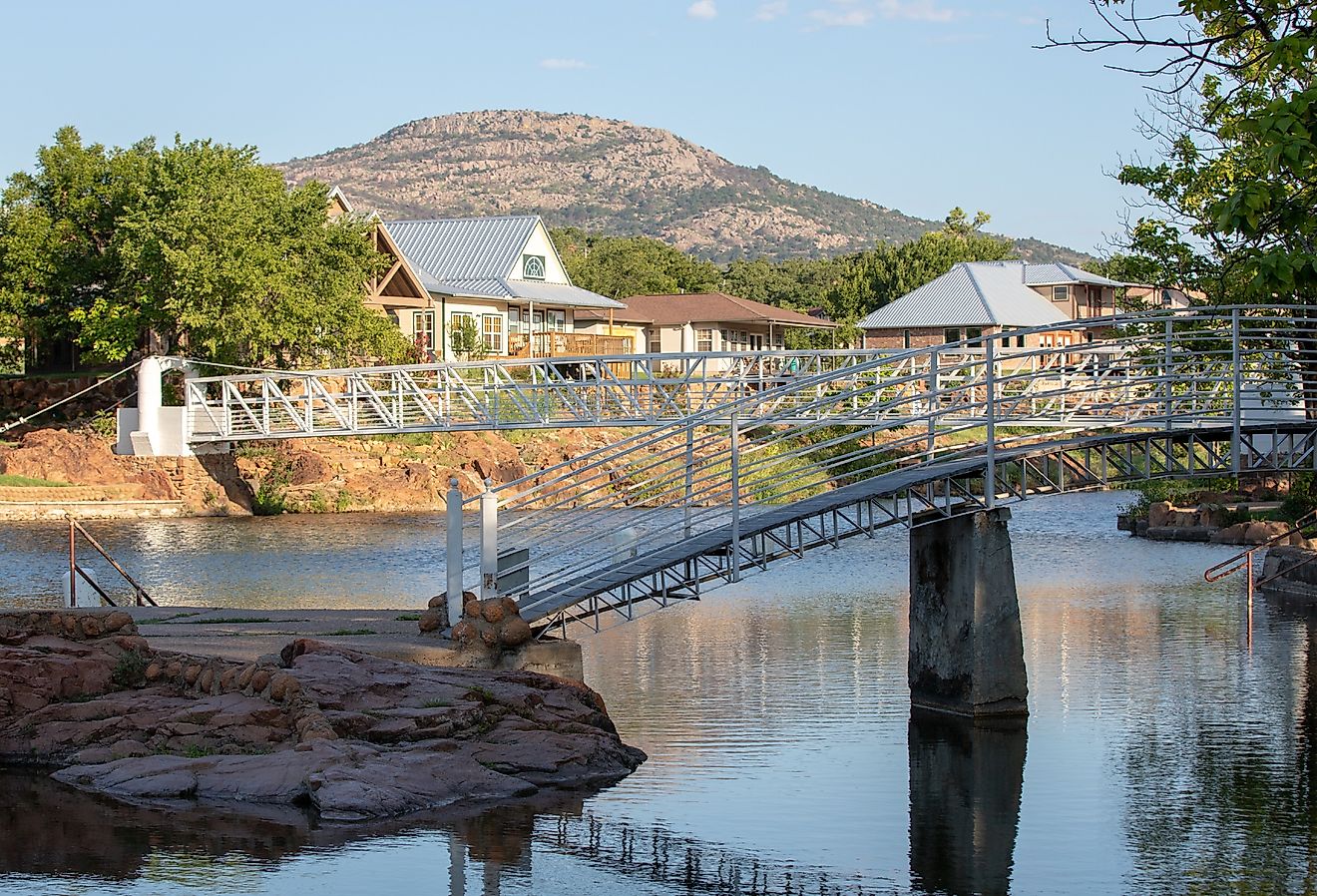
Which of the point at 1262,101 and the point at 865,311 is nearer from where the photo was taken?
the point at 1262,101

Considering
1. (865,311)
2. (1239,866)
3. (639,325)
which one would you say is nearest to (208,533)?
(1239,866)

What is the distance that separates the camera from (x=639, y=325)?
88.1 metres

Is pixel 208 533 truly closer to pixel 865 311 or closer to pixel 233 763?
pixel 233 763

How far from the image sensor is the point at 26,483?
49875 millimetres

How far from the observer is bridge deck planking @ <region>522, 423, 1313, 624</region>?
61.4ft

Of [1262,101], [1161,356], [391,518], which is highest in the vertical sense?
[1262,101]

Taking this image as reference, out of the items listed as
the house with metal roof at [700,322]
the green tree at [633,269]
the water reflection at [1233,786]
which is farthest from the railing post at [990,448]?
the green tree at [633,269]

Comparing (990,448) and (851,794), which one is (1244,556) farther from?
(851,794)

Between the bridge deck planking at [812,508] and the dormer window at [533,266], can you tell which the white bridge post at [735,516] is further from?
the dormer window at [533,266]

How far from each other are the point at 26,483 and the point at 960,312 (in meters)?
53.4

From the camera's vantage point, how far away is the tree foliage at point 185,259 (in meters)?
52.1

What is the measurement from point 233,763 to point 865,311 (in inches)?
3848

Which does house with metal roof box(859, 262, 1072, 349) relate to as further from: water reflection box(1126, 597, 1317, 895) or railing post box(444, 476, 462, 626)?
railing post box(444, 476, 462, 626)

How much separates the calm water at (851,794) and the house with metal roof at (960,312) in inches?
2415
